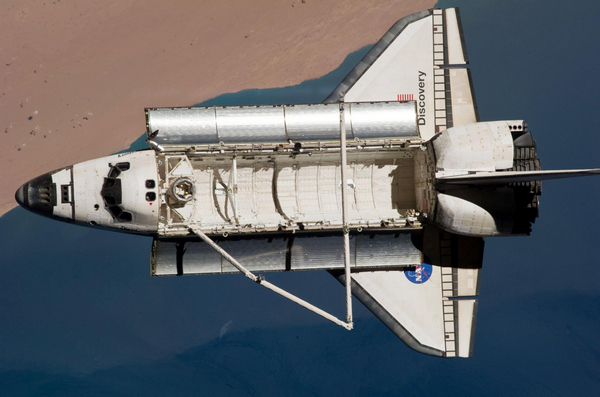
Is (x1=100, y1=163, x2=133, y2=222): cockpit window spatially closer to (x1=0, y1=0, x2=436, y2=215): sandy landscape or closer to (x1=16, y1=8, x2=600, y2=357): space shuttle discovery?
(x1=16, y1=8, x2=600, y2=357): space shuttle discovery

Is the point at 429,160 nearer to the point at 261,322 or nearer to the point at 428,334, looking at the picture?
the point at 428,334

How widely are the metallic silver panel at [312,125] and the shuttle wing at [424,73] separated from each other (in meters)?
1.75

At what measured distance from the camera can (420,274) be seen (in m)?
14.6

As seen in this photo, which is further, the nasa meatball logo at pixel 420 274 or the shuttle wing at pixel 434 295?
the nasa meatball logo at pixel 420 274

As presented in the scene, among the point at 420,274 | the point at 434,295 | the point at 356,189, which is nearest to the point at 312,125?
the point at 356,189

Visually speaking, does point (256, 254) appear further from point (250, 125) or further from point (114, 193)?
point (114, 193)

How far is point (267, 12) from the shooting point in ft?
59.5

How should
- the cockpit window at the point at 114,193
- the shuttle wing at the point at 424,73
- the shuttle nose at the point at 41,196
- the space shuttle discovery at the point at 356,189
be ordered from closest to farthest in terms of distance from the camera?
1. the space shuttle discovery at the point at 356,189
2. the cockpit window at the point at 114,193
3. the shuttle nose at the point at 41,196
4. the shuttle wing at the point at 424,73

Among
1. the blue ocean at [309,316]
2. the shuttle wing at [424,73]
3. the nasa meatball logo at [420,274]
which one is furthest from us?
the blue ocean at [309,316]

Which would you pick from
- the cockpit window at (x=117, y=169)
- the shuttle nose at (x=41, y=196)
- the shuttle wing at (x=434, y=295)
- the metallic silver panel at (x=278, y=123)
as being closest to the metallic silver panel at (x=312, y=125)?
the metallic silver panel at (x=278, y=123)

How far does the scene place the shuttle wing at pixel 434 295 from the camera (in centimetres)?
1446

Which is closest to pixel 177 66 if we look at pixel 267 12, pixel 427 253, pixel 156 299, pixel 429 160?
pixel 267 12

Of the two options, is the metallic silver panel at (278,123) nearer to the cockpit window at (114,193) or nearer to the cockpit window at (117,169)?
the cockpit window at (117,169)

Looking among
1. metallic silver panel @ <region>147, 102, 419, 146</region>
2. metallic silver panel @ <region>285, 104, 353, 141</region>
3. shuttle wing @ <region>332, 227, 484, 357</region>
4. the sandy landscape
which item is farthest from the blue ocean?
metallic silver panel @ <region>285, 104, 353, 141</region>
